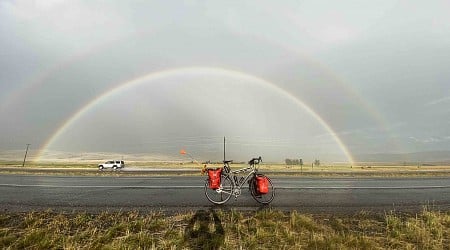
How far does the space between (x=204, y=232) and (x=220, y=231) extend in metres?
0.34

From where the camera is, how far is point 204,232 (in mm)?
6586

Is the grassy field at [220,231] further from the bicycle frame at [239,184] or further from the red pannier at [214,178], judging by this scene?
the bicycle frame at [239,184]

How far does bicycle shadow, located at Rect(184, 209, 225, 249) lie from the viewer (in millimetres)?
5875

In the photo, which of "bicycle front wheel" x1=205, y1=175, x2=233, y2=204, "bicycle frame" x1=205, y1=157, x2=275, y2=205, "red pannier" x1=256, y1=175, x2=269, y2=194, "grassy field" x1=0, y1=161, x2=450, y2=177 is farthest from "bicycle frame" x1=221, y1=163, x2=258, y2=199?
"grassy field" x1=0, y1=161, x2=450, y2=177

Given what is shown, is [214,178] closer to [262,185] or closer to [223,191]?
[223,191]

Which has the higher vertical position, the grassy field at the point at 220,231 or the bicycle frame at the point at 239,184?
the bicycle frame at the point at 239,184

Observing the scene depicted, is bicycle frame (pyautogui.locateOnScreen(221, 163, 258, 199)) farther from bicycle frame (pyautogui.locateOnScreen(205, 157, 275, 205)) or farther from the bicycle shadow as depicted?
the bicycle shadow

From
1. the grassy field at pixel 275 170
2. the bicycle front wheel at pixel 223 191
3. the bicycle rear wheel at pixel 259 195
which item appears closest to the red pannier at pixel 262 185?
the bicycle rear wheel at pixel 259 195

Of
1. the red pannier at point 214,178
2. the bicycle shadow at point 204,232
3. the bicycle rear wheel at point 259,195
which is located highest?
the red pannier at point 214,178

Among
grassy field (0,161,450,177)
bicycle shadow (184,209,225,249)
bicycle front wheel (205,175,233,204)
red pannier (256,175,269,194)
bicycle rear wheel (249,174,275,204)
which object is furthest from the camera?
grassy field (0,161,450,177)

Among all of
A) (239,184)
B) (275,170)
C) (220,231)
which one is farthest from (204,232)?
(275,170)

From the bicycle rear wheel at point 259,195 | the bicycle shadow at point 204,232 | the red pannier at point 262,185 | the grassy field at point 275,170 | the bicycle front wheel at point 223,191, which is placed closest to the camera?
the bicycle shadow at point 204,232

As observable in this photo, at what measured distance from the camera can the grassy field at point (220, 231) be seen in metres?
5.88

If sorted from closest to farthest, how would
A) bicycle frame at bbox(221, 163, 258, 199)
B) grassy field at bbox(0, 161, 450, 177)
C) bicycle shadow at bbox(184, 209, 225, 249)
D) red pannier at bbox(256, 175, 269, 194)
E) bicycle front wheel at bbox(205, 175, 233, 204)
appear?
1. bicycle shadow at bbox(184, 209, 225, 249)
2. red pannier at bbox(256, 175, 269, 194)
3. bicycle front wheel at bbox(205, 175, 233, 204)
4. bicycle frame at bbox(221, 163, 258, 199)
5. grassy field at bbox(0, 161, 450, 177)
